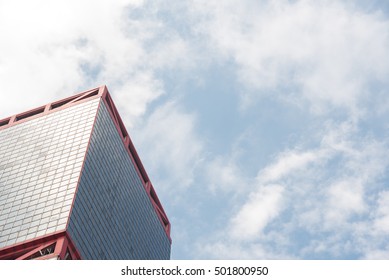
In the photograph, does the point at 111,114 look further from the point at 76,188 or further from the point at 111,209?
the point at 76,188

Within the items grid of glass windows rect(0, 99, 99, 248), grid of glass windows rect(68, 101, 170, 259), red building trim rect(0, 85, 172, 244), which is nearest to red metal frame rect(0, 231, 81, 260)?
grid of glass windows rect(0, 99, 99, 248)

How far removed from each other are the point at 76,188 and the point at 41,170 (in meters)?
16.8

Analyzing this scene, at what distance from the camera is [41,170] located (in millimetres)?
110500

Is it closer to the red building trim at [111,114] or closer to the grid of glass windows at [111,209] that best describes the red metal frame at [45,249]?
the grid of glass windows at [111,209]

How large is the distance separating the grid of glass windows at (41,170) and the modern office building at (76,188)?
9.0 inches

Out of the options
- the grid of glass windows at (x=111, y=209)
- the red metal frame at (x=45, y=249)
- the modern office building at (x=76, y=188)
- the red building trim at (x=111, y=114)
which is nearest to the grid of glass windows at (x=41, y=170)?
the modern office building at (x=76, y=188)

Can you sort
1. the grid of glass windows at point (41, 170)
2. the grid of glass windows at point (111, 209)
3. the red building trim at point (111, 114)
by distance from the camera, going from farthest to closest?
the red building trim at point (111, 114)
the grid of glass windows at point (111, 209)
the grid of glass windows at point (41, 170)

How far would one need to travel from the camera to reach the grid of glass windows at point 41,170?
9412 centimetres

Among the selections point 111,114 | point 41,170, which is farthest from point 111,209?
point 111,114

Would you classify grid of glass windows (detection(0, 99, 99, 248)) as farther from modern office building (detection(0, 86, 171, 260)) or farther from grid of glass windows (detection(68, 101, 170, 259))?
grid of glass windows (detection(68, 101, 170, 259))

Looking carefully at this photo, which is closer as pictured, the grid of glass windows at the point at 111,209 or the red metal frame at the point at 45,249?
the red metal frame at the point at 45,249

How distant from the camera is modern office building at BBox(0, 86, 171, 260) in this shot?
91375 millimetres
